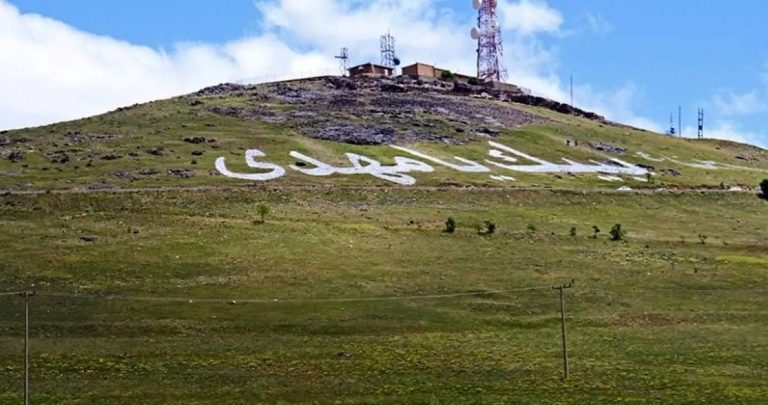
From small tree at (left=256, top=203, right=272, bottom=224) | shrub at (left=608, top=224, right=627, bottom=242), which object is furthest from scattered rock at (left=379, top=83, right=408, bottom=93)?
shrub at (left=608, top=224, right=627, bottom=242)

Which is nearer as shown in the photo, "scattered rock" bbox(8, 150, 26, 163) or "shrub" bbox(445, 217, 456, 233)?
"shrub" bbox(445, 217, 456, 233)

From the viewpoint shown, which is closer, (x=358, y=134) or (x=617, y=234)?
(x=617, y=234)

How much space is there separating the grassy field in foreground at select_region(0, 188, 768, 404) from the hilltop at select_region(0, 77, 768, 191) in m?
15.5

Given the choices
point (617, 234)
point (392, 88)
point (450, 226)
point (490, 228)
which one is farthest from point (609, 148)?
point (450, 226)

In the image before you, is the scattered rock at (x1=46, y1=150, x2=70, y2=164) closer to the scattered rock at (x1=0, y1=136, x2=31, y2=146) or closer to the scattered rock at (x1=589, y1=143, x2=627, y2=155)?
the scattered rock at (x1=0, y1=136, x2=31, y2=146)

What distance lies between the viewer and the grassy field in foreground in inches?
1389

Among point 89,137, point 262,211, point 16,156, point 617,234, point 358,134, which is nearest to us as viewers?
point 617,234

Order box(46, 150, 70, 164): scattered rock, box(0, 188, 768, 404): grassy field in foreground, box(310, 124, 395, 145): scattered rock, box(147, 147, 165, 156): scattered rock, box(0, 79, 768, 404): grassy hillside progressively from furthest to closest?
box(310, 124, 395, 145): scattered rock < box(147, 147, 165, 156): scattered rock < box(46, 150, 70, 164): scattered rock < box(0, 79, 768, 404): grassy hillside < box(0, 188, 768, 404): grassy field in foreground

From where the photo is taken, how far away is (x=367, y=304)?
162 ft

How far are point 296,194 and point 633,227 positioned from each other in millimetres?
30543

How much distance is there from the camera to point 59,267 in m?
55.2

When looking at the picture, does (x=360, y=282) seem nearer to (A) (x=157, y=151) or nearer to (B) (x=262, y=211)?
(B) (x=262, y=211)

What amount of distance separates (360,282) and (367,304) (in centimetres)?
499

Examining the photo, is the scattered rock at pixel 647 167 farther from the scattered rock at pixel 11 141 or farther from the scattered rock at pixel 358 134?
the scattered rock at pixel 11 141
